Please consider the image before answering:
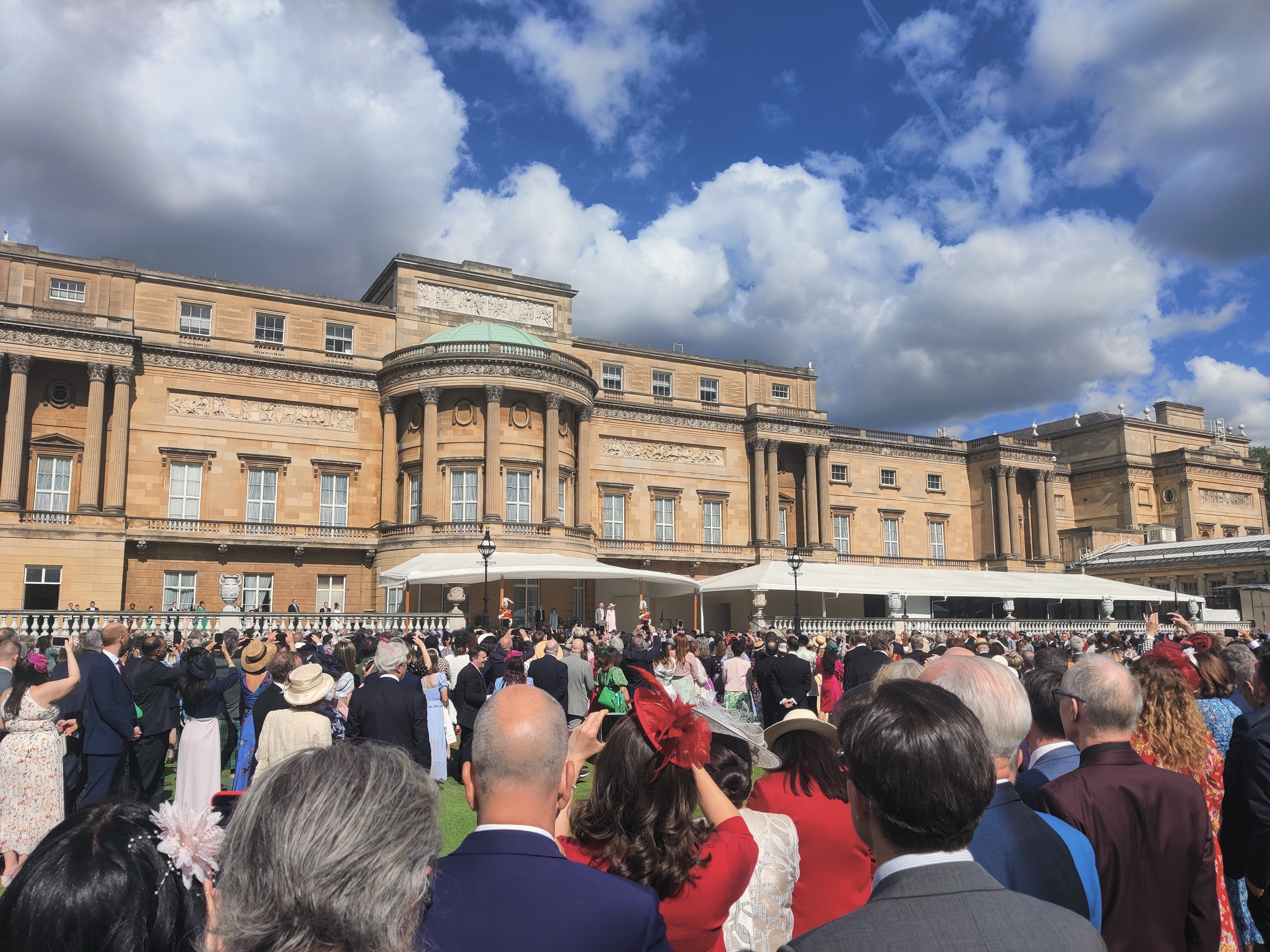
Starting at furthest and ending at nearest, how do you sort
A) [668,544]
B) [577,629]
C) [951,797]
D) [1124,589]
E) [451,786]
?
[668,544], [1124,589], [577,629], [451,786], [951,797]

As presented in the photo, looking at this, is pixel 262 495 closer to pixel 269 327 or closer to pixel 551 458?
pixel 269 327

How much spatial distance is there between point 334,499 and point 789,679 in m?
27.2

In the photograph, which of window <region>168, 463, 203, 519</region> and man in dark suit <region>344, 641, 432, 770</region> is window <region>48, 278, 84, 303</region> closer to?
window <region>168, 463, 203, 519</region>

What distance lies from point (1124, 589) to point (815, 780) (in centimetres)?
3899

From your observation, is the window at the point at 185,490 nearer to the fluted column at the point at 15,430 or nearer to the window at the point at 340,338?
the fluted column at the point at 15,430

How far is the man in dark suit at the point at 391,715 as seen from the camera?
814 cm

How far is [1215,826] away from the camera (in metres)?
4.91

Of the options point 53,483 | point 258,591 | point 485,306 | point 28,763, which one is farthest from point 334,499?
point 28,763

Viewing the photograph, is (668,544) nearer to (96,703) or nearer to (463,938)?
(96,703)

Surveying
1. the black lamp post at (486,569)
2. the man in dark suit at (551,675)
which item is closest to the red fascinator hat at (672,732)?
the man in dark suit at (551,675)

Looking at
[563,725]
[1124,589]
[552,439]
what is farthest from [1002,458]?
[563,725]

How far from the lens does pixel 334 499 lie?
34531 mm

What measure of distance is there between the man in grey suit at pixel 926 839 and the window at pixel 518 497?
32.0m

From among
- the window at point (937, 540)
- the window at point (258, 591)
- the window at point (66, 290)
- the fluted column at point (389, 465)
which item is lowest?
the window at point (258, 591)
